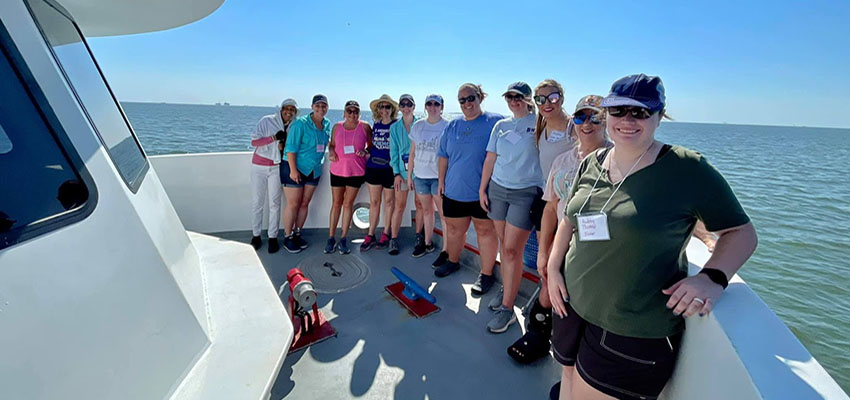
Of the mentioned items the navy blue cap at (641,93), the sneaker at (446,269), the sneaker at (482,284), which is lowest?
the sneaker at (446,269)

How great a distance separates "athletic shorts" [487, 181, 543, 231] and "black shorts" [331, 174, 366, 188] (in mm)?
1605

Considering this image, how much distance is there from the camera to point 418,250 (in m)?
3.55

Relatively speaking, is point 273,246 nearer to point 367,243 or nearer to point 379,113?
point 367,243

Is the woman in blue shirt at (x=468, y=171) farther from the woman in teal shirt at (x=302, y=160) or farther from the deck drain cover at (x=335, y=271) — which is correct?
the woman in teal shirt at (x=302, y=160)

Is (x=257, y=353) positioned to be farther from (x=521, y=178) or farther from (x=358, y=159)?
(x=358, y=159)

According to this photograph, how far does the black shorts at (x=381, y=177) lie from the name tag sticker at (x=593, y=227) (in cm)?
256

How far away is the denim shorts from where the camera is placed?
322 cm

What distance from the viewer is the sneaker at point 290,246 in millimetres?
3553

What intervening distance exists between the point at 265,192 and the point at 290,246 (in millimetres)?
595

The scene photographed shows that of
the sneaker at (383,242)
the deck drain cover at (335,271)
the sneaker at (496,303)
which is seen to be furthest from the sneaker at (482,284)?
the sneaker at (383,242)

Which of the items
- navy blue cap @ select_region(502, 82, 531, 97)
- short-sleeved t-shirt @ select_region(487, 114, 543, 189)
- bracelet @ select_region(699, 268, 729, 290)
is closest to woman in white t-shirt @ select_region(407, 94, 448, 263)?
short-sleeved t-shirt @ select_region(487, 114, 543, 189)

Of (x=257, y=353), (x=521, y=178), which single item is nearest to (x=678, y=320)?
(x=521, y=178)

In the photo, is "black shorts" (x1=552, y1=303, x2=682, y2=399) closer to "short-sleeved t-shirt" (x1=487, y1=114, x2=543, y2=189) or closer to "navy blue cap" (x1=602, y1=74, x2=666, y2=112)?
"navy blue cap" (x1=602, y1=74, x2=666, y2=112)

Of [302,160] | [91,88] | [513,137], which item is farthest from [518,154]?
[302,160]
